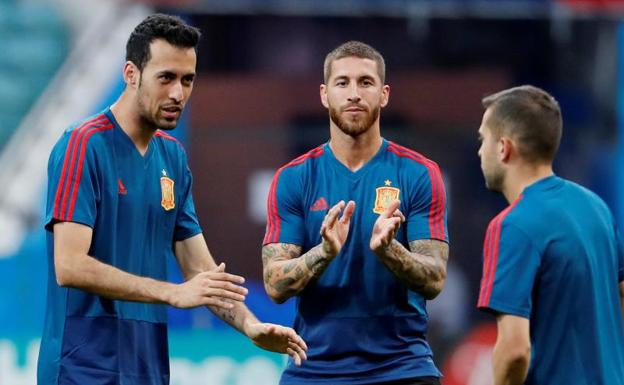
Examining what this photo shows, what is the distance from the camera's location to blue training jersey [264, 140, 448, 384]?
5316 mm

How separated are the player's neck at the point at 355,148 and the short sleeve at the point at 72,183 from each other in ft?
3.74

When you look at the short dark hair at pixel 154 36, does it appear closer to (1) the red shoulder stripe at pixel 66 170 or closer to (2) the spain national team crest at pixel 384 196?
(1) the red shoulder stripe at pixel 66 170

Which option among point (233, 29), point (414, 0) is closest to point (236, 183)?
point (233, 29)

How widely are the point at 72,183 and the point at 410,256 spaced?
1372mm

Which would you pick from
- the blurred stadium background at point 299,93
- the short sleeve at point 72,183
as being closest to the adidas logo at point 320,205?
the short sleeve at point 72,183

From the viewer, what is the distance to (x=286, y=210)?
5.53 meters

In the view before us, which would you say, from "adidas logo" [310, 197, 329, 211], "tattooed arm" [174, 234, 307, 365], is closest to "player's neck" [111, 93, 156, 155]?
"tattooed arm" [174, 234, 307, 365]

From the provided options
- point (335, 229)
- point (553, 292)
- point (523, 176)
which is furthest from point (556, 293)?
point (335, 229)

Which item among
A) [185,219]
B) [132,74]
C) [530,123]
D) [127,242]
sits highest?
[132,74]

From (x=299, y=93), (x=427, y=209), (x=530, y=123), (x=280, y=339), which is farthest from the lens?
(x=299, y=93)

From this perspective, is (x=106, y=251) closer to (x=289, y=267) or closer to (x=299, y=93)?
(x=289, y=267)

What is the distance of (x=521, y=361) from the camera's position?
4.26 meters

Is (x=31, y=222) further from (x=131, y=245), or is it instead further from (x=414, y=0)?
(x=131, y=245)

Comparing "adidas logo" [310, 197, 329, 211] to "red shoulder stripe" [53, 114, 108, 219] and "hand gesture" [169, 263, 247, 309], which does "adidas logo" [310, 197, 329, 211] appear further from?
"red shoulder stripe" [53, 114, 108, 219]
